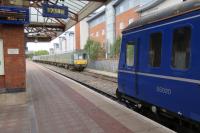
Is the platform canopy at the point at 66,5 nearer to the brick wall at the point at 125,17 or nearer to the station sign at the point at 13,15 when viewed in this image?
the station sign at the point at 13,15

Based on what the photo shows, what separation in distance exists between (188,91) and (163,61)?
1188 mm

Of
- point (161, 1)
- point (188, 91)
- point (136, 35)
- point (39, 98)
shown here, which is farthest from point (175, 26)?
point (161, 1)

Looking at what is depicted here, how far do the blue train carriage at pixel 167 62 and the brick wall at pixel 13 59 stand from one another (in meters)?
5.70

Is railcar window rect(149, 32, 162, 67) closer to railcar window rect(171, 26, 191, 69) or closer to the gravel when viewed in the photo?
railcar window rect(171, 26, 191, 69)

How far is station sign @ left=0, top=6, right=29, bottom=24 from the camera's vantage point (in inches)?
467

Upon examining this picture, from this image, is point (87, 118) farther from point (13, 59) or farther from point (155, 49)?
point (13, 59)

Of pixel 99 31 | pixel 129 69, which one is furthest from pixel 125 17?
pixel 129 69

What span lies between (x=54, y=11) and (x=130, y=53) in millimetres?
8922

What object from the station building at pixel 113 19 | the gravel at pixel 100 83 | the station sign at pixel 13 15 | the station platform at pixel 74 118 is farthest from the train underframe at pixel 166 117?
the station building at pixel 113 19

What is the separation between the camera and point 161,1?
3697 cm

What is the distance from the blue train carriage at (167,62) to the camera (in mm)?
5629

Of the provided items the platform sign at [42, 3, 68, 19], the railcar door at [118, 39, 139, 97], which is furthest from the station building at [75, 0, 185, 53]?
the railcar door at [118, 39, 139, 97]

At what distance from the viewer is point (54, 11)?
16594 mm

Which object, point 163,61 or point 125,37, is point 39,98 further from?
point 163,61
